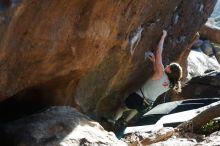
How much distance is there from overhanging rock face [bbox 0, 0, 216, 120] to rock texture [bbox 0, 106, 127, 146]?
0.59 meters

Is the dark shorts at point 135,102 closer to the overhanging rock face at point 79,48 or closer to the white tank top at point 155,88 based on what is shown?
the white tank top at point 155,88

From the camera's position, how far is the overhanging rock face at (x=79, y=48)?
631 centimetres

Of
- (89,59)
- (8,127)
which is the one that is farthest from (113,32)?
(8,127)

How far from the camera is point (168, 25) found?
40.9 ft

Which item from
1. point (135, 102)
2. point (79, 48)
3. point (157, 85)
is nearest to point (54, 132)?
point (79, 48)

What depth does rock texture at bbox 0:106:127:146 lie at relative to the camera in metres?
6.19

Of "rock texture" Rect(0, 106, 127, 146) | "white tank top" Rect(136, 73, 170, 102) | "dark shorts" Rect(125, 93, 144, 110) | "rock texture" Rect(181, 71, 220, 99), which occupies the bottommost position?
"rock texture" Rect(181, 71, 220, 99)

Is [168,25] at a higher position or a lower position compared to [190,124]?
higher

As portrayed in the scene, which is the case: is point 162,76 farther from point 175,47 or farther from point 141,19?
point 175,47

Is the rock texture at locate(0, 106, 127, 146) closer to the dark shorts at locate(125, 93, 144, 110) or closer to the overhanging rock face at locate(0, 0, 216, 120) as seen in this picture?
the overhanging rock face at locate(0, 0, 216, 120)

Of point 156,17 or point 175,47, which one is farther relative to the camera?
point 175,47

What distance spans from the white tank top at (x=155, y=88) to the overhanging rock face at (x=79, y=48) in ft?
2.62

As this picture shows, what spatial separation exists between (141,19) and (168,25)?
9.22 feet

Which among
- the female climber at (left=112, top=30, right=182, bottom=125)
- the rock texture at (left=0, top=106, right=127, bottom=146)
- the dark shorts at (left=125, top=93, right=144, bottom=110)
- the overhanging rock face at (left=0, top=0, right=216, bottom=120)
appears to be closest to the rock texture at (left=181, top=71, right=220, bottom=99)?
the overhanging rock face at (left=0, top=0, right=216, bottom=120)
